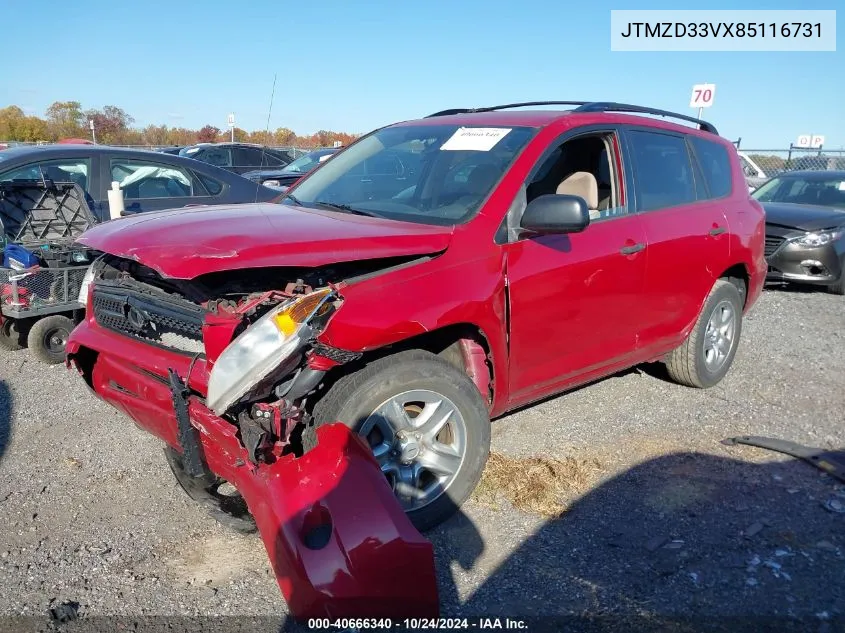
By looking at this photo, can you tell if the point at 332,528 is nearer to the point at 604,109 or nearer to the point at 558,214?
the point at 558,214

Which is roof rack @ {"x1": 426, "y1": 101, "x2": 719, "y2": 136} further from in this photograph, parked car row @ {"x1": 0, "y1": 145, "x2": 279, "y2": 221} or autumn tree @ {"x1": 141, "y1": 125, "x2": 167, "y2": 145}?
autumn tree @ {"x1": 141, "y1": 125, "x2": 167, "y2": 145}

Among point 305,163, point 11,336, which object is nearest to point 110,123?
point 305,163

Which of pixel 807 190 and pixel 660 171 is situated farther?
pixel 807 190

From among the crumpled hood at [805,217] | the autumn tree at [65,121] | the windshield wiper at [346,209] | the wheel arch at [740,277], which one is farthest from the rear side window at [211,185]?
the autumn tree at [65,121]

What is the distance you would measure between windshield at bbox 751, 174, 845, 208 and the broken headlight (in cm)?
888

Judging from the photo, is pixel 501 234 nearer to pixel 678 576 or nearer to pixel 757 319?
pixel 678 576

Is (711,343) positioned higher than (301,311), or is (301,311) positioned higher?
(301,311)

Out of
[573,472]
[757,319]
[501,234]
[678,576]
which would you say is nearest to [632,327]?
[573,472]

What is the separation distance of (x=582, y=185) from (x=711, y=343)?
167cm

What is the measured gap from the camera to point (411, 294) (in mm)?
2949

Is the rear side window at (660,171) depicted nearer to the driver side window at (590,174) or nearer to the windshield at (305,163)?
the driver side window at (590,174)

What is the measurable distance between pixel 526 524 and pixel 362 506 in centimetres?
115

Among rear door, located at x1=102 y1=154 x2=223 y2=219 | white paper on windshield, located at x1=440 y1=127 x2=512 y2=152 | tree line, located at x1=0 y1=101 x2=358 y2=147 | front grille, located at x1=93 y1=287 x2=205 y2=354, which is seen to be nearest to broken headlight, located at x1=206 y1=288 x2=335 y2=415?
front grille, located at x1=93 y1=287 x2=205 y2=354

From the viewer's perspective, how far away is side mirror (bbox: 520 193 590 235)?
325 centimetres
